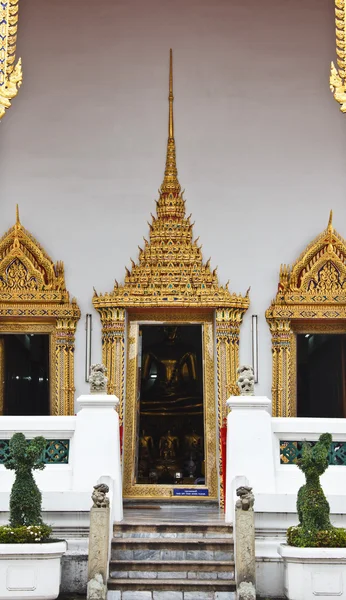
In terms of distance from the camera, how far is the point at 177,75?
12.6 meters

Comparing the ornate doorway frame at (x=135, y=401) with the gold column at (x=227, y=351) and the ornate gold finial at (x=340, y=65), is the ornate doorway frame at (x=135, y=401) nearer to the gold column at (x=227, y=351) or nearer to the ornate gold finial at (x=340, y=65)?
the gold column at (x=227, y=351)

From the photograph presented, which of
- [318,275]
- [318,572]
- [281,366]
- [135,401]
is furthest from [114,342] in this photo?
[318,572]

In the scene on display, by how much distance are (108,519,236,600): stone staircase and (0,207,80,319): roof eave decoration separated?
3.23 metres

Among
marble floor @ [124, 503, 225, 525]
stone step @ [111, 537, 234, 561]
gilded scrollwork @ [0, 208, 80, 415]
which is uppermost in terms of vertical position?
gilded scrollwork @ [0, 208, 80, 415]

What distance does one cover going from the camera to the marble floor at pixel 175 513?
998 centimetres

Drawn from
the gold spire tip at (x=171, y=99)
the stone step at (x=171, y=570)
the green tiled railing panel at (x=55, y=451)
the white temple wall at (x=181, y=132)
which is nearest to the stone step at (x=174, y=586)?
the stone step at (x=171, y=570)

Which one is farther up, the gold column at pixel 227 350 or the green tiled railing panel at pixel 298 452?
the gold column at pixel 227 350

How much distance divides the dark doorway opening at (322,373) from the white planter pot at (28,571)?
4313mm

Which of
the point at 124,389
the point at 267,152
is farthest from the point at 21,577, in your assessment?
the point at 267,152

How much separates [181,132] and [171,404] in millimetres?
2909

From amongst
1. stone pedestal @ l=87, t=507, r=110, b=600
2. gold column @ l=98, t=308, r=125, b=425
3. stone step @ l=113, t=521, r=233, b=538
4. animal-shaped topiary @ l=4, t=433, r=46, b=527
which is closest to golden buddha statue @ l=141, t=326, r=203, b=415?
gold column @ l=98, t=308, r=125, b=425

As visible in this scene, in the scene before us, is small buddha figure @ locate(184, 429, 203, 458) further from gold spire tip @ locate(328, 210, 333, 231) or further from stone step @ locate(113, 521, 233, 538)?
stone step @ locate(113, 521, 233, 538)

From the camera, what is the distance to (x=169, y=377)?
40.9 ft

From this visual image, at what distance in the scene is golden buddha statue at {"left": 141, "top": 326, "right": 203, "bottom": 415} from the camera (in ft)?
40.7
